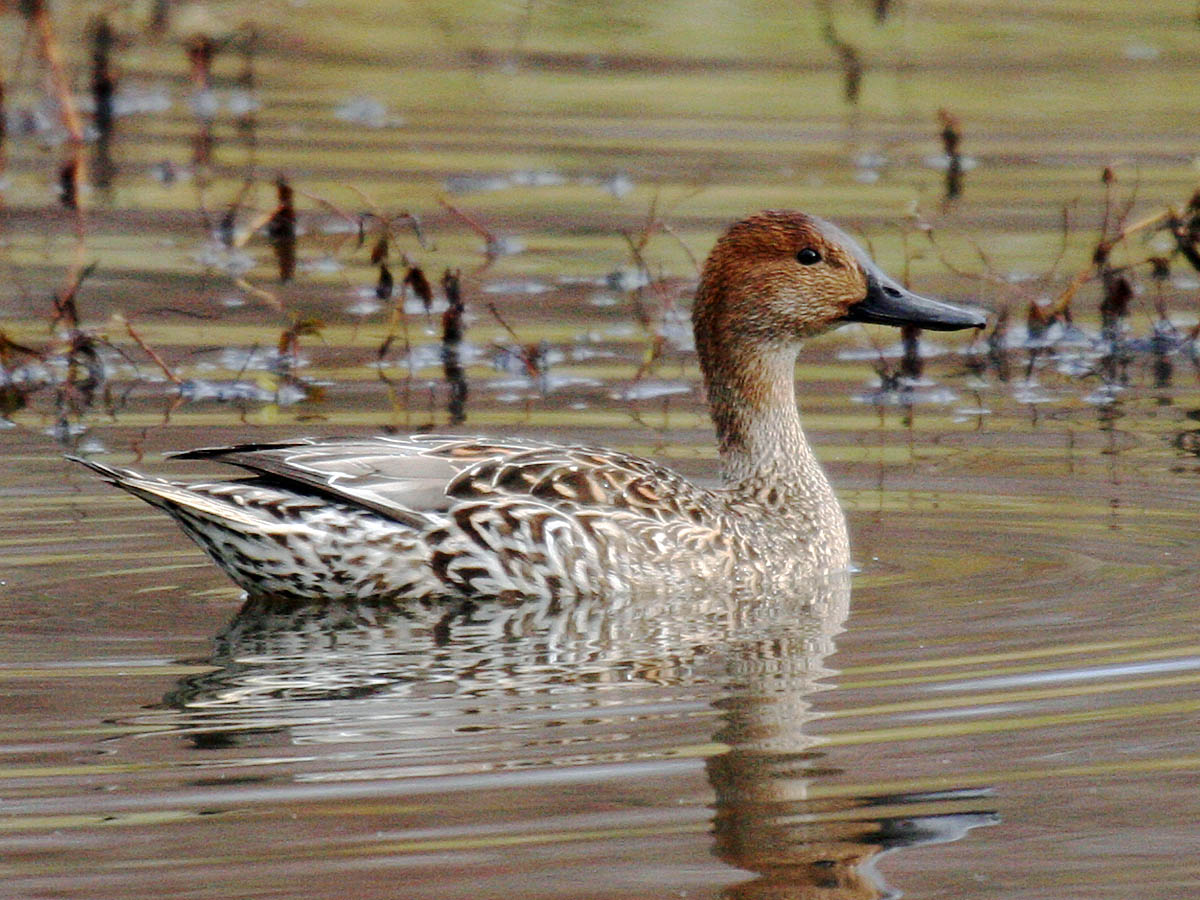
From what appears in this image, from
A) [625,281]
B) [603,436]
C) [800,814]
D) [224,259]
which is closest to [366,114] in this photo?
[224,259]

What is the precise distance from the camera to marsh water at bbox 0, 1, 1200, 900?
16.2 feet

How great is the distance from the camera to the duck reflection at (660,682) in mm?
4875

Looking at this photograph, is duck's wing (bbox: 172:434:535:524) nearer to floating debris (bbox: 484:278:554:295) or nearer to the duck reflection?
the duck reflection

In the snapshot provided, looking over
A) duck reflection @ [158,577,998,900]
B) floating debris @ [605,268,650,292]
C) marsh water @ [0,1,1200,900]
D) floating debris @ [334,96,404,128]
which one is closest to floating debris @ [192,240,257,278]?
marsh water @ [0,1,1200,900]

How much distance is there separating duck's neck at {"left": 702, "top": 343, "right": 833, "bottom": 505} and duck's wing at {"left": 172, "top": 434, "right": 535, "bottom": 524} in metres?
1.02

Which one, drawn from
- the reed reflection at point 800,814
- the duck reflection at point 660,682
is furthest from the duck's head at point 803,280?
the reed reflection at point 800,814

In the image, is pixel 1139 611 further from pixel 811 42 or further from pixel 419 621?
pixel 811 42

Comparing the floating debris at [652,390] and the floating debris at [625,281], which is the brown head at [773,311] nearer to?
the floating debris at [652,390]

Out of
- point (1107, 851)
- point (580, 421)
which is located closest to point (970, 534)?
point (580, 421)

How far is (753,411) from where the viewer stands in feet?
26.8

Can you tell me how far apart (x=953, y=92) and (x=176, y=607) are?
11267 millimetres

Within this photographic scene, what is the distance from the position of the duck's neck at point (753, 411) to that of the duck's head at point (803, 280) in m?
0.16

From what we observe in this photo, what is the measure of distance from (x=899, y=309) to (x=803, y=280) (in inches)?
12.8

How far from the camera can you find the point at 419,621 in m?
7.00
